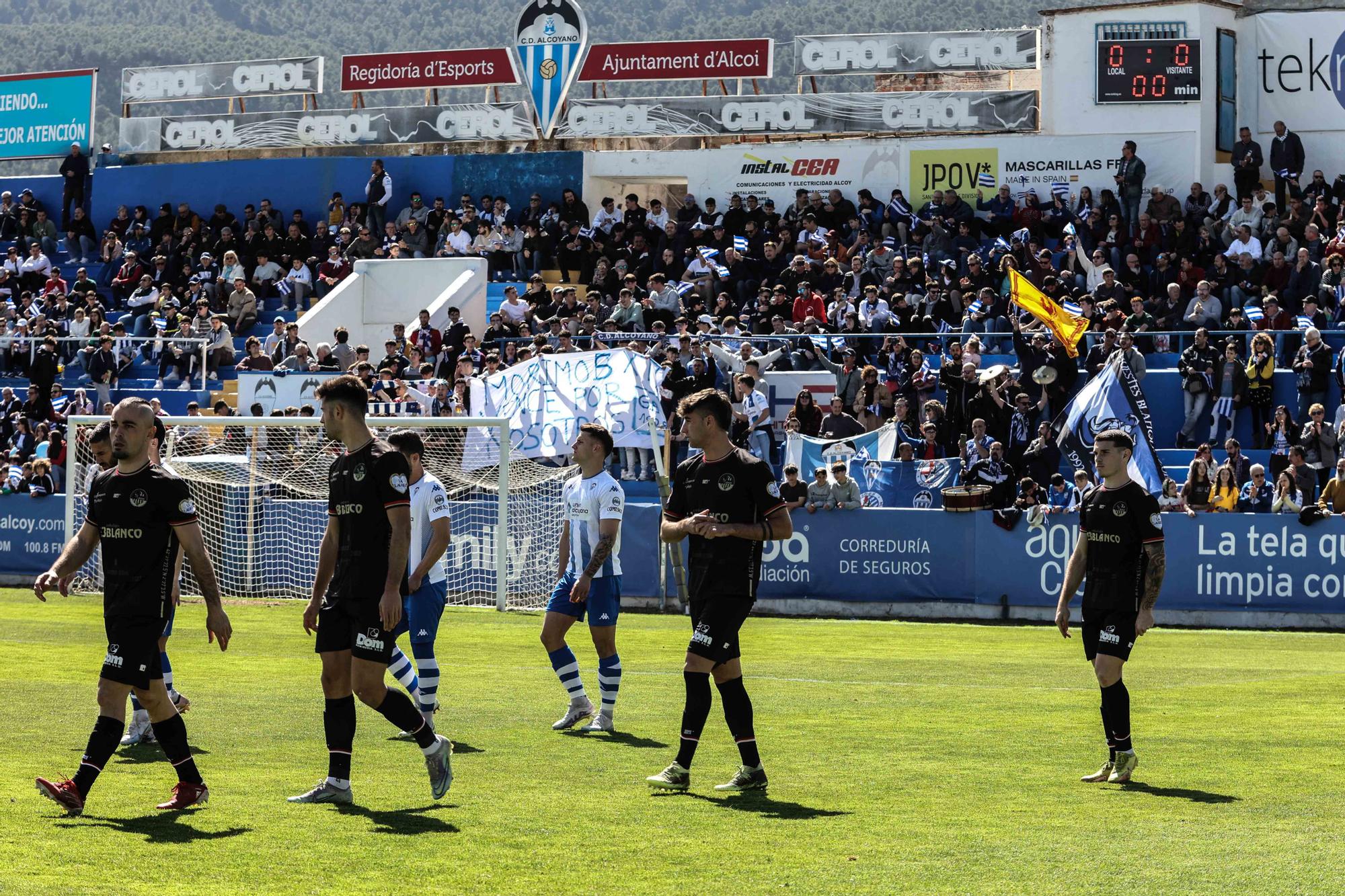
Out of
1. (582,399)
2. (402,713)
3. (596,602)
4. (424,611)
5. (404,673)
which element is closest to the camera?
(402,713)

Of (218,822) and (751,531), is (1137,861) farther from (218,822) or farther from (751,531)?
(218,822)

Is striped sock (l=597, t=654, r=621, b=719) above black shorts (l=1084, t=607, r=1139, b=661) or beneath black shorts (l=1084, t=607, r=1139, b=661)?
beneath

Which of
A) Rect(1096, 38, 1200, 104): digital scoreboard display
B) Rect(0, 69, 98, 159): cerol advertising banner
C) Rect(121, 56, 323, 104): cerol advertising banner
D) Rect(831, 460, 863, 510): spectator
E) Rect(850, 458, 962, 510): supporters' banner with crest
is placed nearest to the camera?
Rect(831, 460, 863, 510): spectator

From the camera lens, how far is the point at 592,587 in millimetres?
12625

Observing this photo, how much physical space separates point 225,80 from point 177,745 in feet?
128

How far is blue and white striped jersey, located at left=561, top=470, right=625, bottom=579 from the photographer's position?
495 inches

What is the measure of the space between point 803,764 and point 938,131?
28913 mm

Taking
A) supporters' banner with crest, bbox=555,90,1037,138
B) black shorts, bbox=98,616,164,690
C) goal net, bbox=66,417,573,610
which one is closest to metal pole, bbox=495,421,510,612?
goal net, bbox=66,417,573,610

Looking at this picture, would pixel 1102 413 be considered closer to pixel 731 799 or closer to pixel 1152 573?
pixel 1152 573

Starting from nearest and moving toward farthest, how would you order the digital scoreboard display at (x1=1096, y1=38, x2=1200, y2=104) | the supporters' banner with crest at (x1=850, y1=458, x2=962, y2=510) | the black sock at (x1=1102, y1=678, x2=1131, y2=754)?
the black sock at (x1=1102, y1=678, x2=1131, y2=754), the supporters' banner with crest at (x1=850, y1=458, x2=962, y2=510), the digital scoreboard display at (x1=1096, y1=38, x2=1200, y2=104)

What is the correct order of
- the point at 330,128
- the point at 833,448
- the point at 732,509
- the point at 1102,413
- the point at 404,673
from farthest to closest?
the point at 330,128 → the point at 833,448 → the point at 1102,413 → the point at 404,673 → the point at 732,509

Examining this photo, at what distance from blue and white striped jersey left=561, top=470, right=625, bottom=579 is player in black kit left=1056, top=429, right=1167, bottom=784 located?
3568 millimetres

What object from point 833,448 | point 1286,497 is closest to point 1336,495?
point 1286,497

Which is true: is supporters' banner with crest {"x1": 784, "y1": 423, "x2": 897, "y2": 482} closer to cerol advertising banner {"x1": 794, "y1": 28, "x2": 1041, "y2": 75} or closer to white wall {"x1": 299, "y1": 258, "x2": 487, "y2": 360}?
white wall {"x1": 299, "y1": 258, "x2": 487, "y2": 360}
